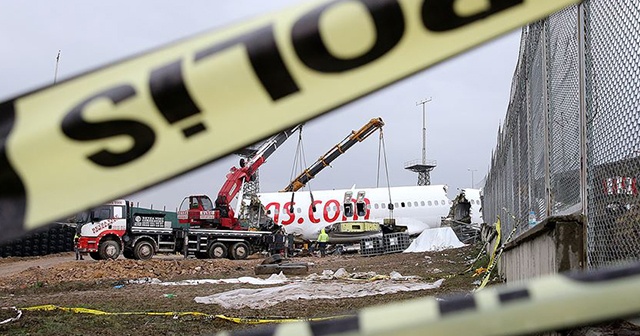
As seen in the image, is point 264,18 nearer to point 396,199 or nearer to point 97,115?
point 97,115

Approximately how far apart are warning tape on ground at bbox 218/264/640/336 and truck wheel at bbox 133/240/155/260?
24261 mm

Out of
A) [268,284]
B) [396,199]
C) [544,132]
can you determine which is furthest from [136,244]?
[544,132]

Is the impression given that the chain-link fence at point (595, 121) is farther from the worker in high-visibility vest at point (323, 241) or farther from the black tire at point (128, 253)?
the worker in high-visibility vest at point (323, 241)

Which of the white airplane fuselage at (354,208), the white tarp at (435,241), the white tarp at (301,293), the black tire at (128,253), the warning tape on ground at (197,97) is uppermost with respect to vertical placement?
the white airplane fuselage at (354,208)

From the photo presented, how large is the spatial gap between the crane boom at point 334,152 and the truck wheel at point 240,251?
35.7ft

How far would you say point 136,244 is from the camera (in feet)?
80.1

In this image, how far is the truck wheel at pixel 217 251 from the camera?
26.4 meters

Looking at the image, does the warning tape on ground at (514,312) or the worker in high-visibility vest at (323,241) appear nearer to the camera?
the warning tape on ground at (514,312)

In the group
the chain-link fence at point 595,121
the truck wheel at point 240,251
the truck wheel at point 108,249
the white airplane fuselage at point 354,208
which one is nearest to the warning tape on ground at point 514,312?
the chain-link fence at point 595,121

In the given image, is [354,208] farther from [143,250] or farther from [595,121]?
[595,121]

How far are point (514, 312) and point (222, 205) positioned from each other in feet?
91.2

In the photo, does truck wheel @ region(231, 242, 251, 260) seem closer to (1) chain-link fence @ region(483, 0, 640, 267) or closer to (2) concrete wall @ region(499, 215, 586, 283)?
(1) chain-link fence @ region(483, 0, 640, 267)

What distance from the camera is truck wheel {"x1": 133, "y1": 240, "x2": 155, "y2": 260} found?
24234mm

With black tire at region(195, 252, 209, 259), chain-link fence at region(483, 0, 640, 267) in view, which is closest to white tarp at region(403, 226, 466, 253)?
black tire at region(195, 252, 209, 259)
